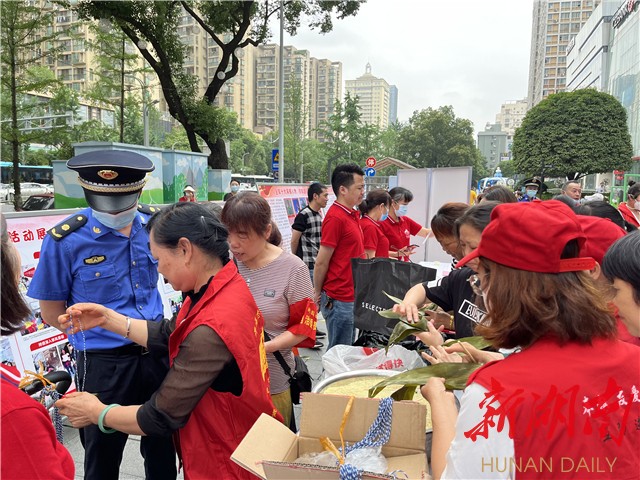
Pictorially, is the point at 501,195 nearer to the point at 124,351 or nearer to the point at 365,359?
the point at 365,359

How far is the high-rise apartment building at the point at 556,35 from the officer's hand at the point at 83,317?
Answer: 108 meters

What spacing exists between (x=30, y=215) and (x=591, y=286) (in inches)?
136

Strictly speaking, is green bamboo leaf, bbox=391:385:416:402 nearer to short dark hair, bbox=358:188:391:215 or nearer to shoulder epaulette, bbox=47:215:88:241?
shoulder epaulette, bbox=47:215:88:241

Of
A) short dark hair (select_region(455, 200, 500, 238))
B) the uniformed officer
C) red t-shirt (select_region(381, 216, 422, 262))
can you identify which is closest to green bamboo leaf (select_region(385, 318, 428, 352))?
short dark hair (select_region(455, 200, 500, 238))

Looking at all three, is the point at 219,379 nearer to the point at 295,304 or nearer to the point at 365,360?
the point at 295,304

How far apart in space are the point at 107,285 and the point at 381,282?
171 centimetres

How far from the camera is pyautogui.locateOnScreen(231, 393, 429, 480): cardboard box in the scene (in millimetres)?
1350

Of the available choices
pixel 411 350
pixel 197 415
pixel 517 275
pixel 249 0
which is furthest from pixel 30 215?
pixel 249 0

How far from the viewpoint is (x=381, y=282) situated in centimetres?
323

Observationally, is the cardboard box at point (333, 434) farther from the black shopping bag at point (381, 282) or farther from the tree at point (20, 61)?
the tree at point (20, 61)

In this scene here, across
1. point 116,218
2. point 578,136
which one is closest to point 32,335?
point 116,218

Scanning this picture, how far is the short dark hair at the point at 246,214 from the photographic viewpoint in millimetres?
2363

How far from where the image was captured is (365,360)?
8.32 ft

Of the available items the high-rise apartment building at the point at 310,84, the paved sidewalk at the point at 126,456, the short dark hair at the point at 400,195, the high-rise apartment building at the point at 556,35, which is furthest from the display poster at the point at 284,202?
the high-rise apartment building at the point at 556,35
